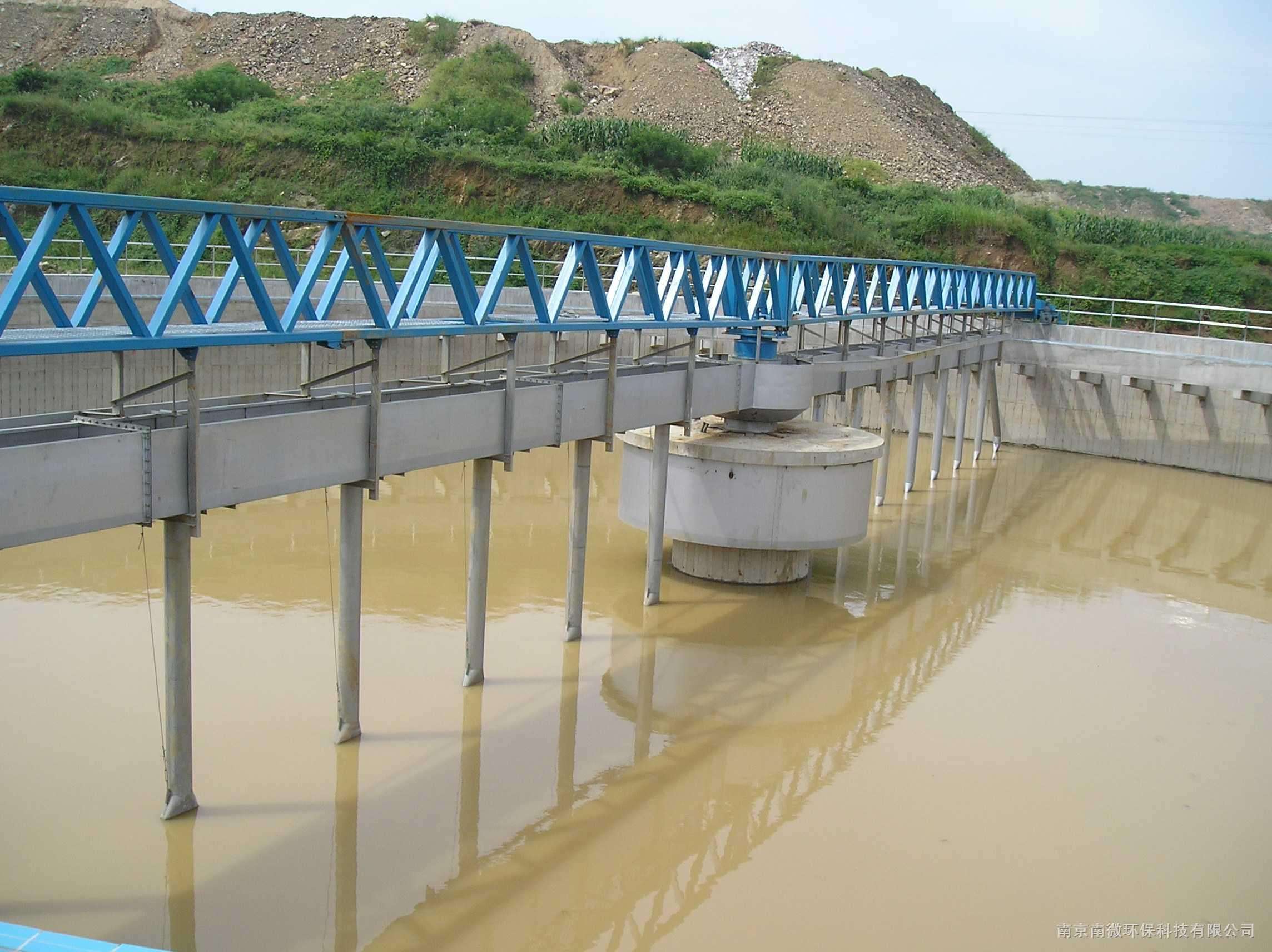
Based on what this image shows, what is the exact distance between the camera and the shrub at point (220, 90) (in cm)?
4884

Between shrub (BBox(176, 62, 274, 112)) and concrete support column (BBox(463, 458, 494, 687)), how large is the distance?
41.4 meters

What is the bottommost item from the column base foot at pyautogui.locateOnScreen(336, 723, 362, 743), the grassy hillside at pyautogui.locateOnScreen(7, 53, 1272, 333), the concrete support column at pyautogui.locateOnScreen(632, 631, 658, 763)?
the concrete support column at pyautogui.locateOnScreen(632, 631, 658, 763)

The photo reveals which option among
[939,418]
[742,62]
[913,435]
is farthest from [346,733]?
[742,62]

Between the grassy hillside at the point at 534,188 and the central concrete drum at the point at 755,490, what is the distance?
2506 cm

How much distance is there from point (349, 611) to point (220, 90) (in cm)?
4545

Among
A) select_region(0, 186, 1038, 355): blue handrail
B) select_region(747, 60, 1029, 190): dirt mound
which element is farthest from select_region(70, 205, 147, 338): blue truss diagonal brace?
select_region(747, 60, 1029, 190): dirt mound

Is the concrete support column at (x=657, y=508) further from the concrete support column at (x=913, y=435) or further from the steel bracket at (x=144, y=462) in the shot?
the concrete support column at (x=913, y=435)

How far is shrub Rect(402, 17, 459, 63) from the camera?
63406 millimetres

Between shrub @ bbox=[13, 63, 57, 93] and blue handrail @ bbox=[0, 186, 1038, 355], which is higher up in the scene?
shrub @ bbox=[13, 63, 57, 93]

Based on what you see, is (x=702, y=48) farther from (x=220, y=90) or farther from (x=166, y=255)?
(x=166, y=255)

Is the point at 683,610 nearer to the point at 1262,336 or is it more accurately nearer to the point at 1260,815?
the point at 1260,815

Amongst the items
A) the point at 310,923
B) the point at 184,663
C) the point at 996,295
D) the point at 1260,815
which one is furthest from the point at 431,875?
the point at 996,295

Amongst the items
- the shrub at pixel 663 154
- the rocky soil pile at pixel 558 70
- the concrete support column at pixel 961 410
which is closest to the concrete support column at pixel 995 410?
the concrete support column at pixel 961 410

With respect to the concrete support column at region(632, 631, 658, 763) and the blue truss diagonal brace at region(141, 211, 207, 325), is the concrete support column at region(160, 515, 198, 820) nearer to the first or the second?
the blue truss diagonal brace at region(141, 211, 207, 325)
